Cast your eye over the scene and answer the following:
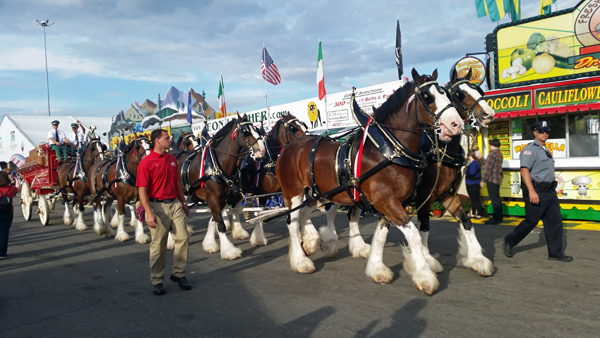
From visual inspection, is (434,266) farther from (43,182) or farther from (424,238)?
(43,182)

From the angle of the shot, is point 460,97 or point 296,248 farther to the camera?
point 296,248

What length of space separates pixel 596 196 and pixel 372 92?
6099mm

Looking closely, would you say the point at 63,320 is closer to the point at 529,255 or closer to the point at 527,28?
the point at 529,255

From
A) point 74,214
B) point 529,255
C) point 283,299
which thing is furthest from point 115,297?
point 74,214

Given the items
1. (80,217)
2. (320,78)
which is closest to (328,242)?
(80,217)

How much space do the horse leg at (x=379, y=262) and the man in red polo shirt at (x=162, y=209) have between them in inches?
91.9

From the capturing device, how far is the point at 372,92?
12.7 meters

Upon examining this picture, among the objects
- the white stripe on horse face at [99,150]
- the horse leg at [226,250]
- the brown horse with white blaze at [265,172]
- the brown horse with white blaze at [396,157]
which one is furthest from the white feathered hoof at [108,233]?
the brown horse with white blaze at [396,157]

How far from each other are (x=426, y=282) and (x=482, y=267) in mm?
1088

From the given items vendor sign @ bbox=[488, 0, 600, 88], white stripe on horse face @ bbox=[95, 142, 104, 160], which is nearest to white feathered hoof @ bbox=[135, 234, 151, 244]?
white stripe on horse face @ bbox=[95, 142, 104, 160]

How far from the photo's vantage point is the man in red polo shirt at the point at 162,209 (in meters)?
5.40

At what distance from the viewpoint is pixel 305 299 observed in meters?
4.94

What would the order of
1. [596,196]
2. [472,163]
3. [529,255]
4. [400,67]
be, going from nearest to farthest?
[529,255] < [596,196] < [472,163] < [400,67]

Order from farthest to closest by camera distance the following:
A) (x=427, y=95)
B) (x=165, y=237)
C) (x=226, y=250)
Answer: (x=226, y=250)
(x=165, y=237)
(x=427, y=95)
